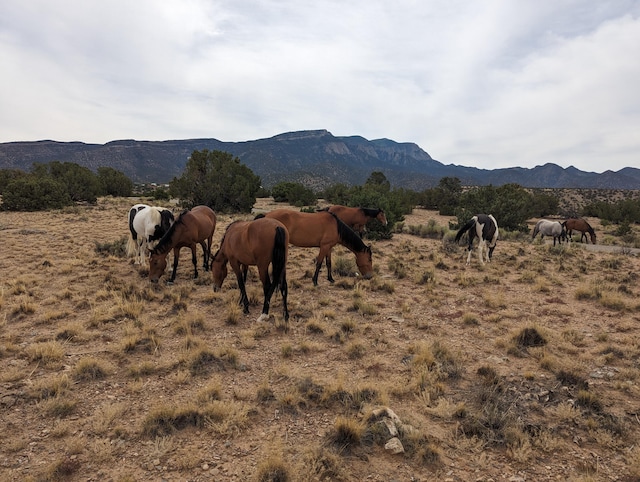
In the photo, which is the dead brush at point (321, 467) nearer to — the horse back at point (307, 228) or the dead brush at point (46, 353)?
the dead brush at point (46, 353)

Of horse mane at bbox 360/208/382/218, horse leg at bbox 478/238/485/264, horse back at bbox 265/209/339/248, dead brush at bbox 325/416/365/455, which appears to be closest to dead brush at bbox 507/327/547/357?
dead brush at bbox 325/416/365/455

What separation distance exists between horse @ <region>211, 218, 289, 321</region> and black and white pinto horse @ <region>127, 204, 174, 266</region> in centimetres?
337

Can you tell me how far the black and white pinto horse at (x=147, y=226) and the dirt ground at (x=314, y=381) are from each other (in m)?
1.19

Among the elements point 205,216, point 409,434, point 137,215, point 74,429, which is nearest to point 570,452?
point 409,434

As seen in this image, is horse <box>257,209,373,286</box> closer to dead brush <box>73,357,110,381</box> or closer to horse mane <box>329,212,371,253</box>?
horse mane <box>329,212,371,253</box>

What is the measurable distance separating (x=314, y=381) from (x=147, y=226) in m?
7.01

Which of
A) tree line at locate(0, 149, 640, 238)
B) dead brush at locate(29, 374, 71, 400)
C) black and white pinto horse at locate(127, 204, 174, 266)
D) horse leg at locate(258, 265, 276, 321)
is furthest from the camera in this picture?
tree line at locate(0, 149, 640, 238)

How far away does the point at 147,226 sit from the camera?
30.6 feet

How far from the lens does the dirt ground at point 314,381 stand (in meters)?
3.26

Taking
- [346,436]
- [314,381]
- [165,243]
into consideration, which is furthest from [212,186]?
[346,436]

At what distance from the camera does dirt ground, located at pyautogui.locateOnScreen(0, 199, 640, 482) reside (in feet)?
10.7

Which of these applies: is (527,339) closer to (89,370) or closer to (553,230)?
(89,370)

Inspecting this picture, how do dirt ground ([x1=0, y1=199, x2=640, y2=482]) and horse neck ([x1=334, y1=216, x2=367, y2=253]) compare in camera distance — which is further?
horse neck ([x1=334, y1=216, x2=367, y2=253])

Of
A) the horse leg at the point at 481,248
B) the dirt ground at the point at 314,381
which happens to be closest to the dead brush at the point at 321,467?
the dirt ground at the point at 314,381
